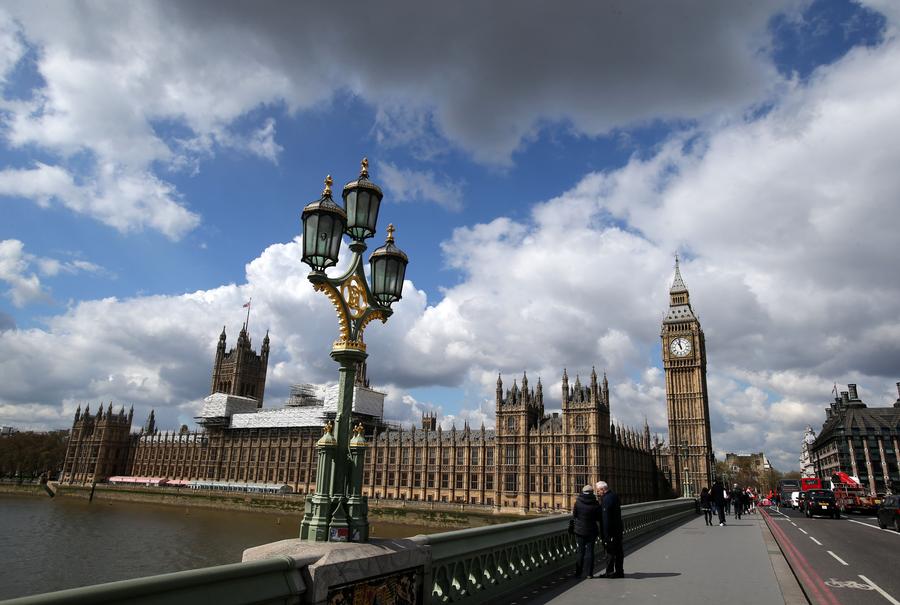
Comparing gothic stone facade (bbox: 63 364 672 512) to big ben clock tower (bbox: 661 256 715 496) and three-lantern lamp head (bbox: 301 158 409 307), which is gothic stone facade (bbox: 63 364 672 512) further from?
three-lantern lamp head (bbox: 301 158 409 307)

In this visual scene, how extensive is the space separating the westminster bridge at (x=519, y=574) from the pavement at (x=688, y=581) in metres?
0.03

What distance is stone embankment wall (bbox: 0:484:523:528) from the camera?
240 ft

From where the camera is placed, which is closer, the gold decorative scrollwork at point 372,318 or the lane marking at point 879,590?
the gold decorative scrollwork at point 372,318

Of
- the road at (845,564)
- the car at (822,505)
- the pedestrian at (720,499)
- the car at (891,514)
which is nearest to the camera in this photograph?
the road at (845,564)

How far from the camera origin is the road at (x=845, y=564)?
1179 cm

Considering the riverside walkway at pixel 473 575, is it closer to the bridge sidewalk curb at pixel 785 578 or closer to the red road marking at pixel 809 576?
the bridge sidewalk curb at pixel 785 578

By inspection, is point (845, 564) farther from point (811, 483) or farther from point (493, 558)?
point (811, 483)

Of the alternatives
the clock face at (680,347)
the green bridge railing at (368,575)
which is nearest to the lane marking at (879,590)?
the green bridge railing at (368,575)

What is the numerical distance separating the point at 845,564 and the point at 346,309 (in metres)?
16.9

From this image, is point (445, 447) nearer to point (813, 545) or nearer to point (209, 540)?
point (209, 540)

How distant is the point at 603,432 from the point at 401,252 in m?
75.0

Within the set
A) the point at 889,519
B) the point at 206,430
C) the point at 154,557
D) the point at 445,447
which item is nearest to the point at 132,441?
the point at 206,430

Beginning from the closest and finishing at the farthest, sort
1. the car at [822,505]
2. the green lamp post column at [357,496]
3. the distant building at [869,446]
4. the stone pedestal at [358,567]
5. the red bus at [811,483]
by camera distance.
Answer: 1. the stone pedestal at [358,567]
2. the green lamp post column at [357,496]
3. the car at [822,505]
4. the red bus at [811,483]
5. the distant building at [869,446]

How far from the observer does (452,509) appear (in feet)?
254
